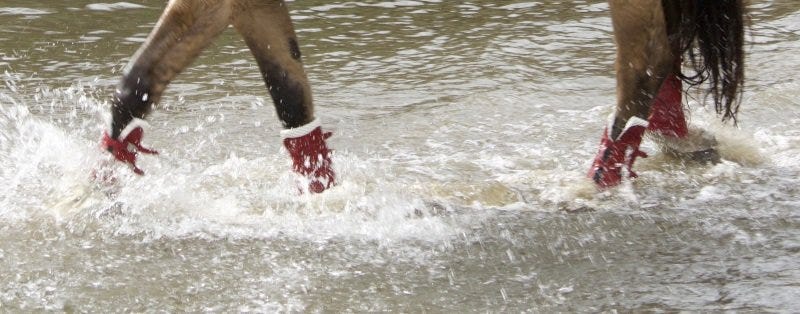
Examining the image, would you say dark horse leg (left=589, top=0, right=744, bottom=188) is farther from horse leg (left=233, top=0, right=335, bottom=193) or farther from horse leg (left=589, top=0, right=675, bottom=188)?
horse leg (left=233, top=0, right=335, bottom=193)

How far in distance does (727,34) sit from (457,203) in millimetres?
983

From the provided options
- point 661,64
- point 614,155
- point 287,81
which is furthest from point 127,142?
point 661,64

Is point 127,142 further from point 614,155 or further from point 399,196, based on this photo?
point 614,155

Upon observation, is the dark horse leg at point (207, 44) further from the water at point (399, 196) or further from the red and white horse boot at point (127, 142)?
the water at point (399, 196)

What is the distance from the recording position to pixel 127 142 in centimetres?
323

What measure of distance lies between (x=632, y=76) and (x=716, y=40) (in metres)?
0.43

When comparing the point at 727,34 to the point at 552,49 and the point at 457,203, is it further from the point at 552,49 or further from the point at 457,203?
the point at 552,49

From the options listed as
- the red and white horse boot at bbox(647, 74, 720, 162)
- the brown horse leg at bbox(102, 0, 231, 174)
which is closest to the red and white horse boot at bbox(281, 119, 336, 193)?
the brown horse leg at bbox(102, 0, 231, 174)

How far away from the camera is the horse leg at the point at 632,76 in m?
3.34

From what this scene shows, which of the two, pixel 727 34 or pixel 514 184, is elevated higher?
pixel 727 34

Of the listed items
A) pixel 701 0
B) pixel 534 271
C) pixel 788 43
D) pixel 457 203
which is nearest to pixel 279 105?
pixel 457 203

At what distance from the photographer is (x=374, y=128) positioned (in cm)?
443

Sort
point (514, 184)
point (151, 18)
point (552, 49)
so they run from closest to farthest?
point (514, 184) < point (552, 49) < point (151, 18)

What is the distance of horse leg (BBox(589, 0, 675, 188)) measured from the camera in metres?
3.34
